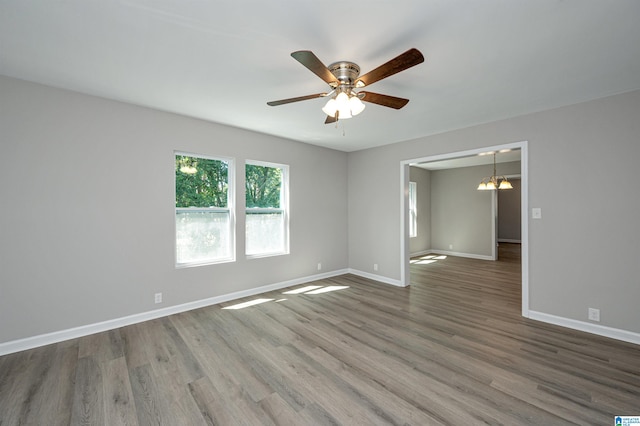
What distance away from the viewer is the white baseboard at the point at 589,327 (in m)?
2.81

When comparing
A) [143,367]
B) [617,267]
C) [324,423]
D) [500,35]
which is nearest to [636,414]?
[617,267]

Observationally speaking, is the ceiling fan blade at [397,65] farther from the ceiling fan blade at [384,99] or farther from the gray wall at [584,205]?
the gray wall at [584,205]

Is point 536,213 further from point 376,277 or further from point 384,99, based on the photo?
point 376,277

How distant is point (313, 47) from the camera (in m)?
2.06

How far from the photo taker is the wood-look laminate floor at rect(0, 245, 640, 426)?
6.03 feet

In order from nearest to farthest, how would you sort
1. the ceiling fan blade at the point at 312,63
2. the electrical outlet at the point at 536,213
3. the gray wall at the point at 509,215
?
the ceiling fan blade at the point at 312,63 → the electrical outlet at the point at 536,213 → the gray wall at the point at 509,215

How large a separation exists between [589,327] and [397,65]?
11.9 feet

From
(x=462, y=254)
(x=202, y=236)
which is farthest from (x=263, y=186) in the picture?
(x=462, y=254)

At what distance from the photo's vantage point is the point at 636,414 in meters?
1.80

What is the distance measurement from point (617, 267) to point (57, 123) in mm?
6149

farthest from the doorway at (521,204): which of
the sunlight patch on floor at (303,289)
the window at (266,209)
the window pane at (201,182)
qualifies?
the window pane at (201,182)

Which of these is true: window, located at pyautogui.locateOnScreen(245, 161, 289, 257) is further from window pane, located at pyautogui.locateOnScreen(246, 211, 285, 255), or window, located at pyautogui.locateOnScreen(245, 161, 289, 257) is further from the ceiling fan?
the ceiling fan

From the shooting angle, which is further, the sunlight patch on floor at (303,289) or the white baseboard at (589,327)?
the sunlight patch on floor at (303,289)

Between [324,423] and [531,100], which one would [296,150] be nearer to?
[531,100]
